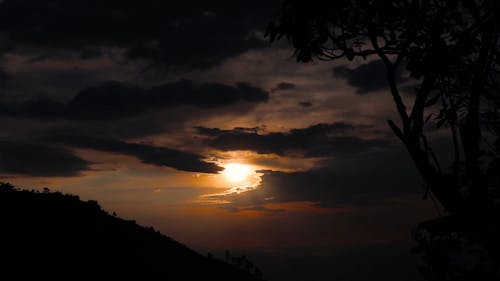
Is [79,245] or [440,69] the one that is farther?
[79,245]

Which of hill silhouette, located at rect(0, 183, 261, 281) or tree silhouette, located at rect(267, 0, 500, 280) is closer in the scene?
tree silhouette, located at rect(267, 0, 500, 280)

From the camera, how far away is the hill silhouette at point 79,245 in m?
19.6

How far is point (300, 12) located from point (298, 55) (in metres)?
0.81

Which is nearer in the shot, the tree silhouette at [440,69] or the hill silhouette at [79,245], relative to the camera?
the tree silhouette at [440,69]

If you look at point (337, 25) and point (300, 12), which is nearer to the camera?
point (300, 12)

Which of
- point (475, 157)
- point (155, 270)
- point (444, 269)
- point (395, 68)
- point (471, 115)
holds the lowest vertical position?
point (155, 270)

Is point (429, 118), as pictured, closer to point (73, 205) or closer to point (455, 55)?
point (455, 55)

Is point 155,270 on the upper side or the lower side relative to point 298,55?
lower

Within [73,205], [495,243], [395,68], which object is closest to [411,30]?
[395,68]

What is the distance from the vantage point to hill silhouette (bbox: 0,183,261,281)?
19.6 metres

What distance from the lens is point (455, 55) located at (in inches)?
333

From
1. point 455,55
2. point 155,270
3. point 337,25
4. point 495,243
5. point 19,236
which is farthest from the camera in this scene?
point 155,270

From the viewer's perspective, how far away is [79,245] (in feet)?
73.9

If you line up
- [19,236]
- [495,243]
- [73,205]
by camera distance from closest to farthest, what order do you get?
[495,243], [19,236], [73,205]
